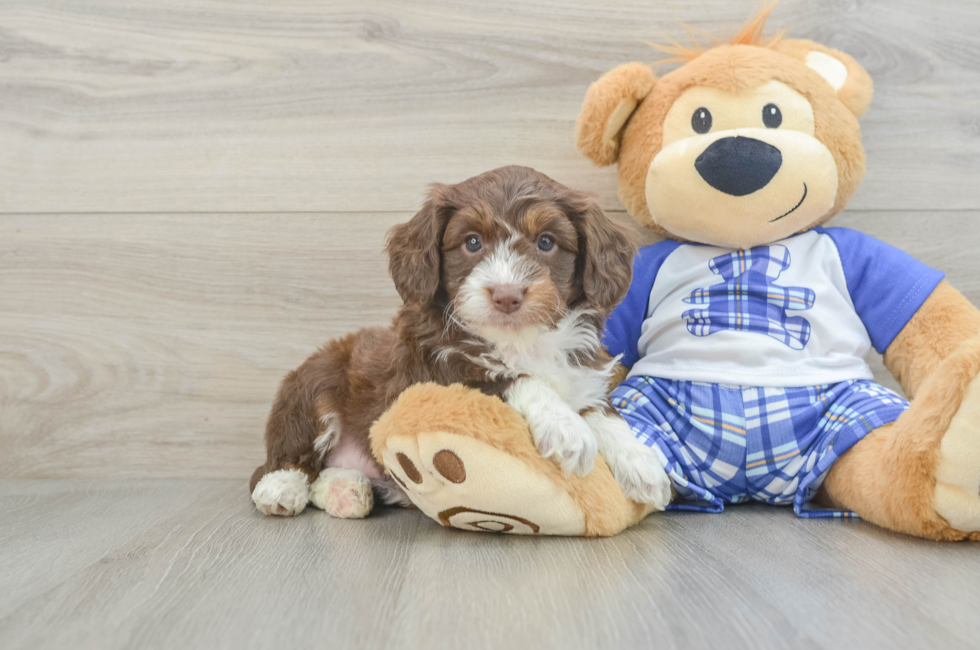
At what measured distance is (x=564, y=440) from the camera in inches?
51.6

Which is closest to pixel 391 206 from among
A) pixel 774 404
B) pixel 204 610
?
pixel 774 404

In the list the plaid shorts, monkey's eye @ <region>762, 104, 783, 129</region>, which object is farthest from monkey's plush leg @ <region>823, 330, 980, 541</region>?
monkey's eye @ <region>762, 104, 783, 129</region>

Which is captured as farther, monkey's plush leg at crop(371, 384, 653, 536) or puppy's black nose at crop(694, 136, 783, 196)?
puppy's black nose at crop(694, 136, 783, 196)

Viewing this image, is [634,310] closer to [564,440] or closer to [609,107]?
[609,107]

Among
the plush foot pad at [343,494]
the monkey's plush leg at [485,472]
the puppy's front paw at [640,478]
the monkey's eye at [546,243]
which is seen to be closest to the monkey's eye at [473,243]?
the monkey's eye at [546,243]

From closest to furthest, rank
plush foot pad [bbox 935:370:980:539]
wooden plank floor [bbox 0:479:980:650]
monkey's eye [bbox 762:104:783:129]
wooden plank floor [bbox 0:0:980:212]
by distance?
wooden plank floor [bbox 0:479:980:650]
plush foot pad [bbox 935:370:980:539]
monkey's eye [bbox 762:104:783:129]
wooden plank floor [bbox 0:0:980:212]

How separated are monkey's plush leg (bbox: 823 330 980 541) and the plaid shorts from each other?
17cm

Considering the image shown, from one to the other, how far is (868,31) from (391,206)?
1.53 m

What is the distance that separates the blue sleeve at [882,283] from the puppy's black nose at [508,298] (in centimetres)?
96

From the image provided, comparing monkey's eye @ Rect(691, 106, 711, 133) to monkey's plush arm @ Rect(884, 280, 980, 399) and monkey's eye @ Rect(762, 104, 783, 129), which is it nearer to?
monkey's eye @ Rect(762, 104, 783, 129)

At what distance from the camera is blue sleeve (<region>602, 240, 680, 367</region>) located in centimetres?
184

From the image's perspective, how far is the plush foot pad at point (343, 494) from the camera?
163cm

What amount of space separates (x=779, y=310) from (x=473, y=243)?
0.81 metres

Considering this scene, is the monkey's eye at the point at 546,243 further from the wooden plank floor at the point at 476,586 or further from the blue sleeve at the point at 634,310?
the wooden plank floor at the point at 476,586
